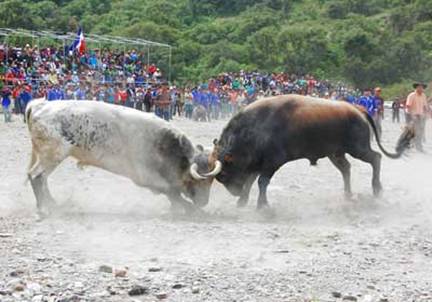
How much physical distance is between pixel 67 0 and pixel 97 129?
9846 centimetres

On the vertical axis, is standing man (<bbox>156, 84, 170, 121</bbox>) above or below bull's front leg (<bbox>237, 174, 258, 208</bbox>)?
below

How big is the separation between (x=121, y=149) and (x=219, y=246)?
308 cm

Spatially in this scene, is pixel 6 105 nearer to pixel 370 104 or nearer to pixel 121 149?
pixel 370 104

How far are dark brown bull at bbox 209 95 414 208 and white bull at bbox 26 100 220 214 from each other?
0.48 metres

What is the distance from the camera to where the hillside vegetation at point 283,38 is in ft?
236

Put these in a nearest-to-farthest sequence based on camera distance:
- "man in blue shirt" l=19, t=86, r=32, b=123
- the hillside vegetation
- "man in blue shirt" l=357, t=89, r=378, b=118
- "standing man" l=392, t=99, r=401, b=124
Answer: "man in blue shirt" l=357, t=89, r=378, b=118 < "man in blue shirt" l=19, t=86, r=32, b=123 < "standing man" l=392, t=99, r=401, b=124 < the hillside vegetation

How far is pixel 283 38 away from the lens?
73.7 m

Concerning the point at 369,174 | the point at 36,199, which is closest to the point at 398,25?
the point at 369,174

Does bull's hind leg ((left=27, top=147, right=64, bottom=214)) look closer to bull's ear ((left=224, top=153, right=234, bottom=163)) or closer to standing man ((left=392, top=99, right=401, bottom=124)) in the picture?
bull's ear ((left=224, top=153, right=234, bottom=163))

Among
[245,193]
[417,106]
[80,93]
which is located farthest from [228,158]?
[80,93]

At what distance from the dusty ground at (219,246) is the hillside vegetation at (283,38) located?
55.4 m

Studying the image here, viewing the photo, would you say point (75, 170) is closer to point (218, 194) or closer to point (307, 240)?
point (218, 194)

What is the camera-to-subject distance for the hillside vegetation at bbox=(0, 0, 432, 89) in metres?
71.9

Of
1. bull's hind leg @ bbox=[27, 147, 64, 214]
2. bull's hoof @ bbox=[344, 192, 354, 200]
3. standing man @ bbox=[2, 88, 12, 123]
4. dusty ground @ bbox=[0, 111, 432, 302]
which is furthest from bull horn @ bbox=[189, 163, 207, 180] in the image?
standing man @ bbox=[2, 88, 12, 123]
